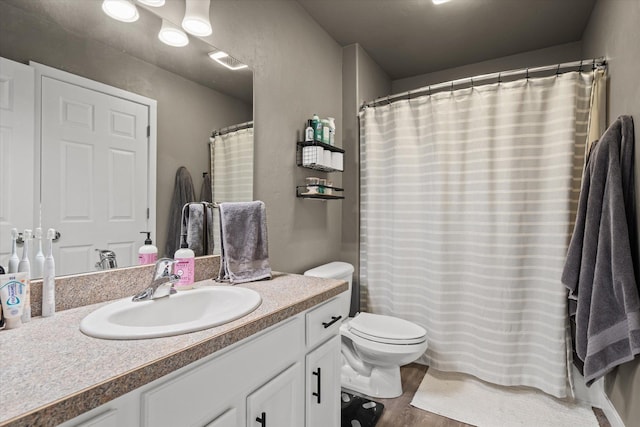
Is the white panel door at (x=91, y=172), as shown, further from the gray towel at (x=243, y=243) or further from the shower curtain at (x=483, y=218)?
the shower curtain at (x=483, y=218)

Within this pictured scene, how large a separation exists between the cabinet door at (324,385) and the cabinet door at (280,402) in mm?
52

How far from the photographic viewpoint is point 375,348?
1.87 meters

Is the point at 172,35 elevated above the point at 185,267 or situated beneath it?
elevated above

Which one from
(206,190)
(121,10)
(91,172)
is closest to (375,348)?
(206,190)

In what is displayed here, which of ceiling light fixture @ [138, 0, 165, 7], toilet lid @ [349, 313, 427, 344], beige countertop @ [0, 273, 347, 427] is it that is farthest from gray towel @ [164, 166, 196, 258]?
toilet lid @ [349, 313, 427, 344]

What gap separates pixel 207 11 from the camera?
4.71ft

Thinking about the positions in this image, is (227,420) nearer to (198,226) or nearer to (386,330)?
(198,226)

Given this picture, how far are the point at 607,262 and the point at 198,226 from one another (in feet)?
6.19

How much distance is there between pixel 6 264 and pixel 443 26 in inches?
109

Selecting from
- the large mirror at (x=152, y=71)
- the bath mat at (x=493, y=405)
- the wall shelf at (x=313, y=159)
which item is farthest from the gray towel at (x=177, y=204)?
the bath mat at (x=493, y=405)

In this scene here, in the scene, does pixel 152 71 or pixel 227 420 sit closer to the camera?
pixel 227 420

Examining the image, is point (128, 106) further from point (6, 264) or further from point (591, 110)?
point (591, 110)

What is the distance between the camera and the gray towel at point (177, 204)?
1.38m

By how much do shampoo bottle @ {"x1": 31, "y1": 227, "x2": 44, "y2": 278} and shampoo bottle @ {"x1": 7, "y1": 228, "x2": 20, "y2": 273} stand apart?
0.16 feet
